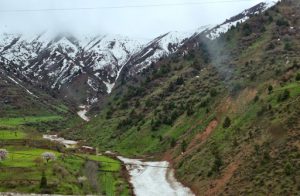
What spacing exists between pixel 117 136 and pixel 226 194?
72972 millimetres

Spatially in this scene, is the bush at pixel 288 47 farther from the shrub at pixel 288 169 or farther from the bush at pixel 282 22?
the shrub at pixel 288 169

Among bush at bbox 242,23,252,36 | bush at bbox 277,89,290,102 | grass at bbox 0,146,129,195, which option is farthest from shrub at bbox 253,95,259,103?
bush at bbox 242,23,252,36

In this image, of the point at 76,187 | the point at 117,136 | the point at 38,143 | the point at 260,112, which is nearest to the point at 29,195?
the point at 76,187

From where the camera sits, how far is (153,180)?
8250 centimetres

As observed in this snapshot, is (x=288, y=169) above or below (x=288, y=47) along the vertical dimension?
below

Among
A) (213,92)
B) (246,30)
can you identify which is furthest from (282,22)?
(213,92)

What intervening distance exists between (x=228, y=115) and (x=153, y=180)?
68.0ft

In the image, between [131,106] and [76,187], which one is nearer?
[76,187]

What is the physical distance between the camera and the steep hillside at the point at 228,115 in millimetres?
63719

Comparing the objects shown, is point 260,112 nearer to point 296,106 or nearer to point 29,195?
point 296,106

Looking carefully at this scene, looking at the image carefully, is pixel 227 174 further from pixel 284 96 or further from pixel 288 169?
pixel 284 96

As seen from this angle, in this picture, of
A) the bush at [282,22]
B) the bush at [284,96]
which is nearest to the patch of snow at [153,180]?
the bush at [284,96]

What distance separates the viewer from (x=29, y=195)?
5844cm

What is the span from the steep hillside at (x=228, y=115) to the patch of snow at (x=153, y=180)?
2172mm
